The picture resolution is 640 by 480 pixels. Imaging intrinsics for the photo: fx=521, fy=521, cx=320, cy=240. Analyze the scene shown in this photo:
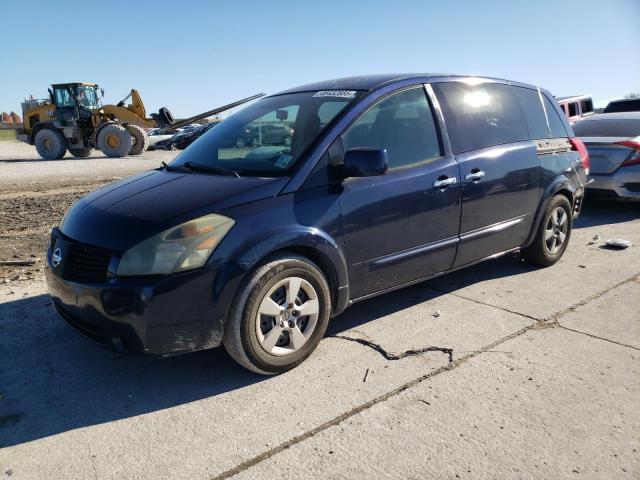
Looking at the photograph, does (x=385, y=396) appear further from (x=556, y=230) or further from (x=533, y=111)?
(x=533, y=111)

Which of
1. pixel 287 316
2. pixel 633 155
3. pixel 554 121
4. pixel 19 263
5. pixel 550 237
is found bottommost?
pixel 550 237

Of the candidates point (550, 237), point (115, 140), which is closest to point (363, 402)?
point (550, 237)

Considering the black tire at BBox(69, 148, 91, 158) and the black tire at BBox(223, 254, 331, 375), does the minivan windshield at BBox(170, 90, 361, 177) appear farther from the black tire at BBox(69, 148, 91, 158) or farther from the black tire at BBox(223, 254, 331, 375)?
the black tire at BBox(69, 148, 91, 158)

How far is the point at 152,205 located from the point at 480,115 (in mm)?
2763

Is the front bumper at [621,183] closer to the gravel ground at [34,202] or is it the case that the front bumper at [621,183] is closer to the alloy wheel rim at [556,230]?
the alloy wheel rim at [556,230]

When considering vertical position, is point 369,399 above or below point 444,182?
below

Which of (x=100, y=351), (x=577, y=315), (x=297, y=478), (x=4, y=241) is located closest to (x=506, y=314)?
(x=577, y=315)

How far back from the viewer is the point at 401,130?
376 cm

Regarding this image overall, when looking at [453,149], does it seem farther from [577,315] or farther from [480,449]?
[480,449]

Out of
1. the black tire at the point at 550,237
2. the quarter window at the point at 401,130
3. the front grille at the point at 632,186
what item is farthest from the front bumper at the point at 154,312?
the front grille at the point at 632,186

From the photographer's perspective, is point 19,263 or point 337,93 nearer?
point 337,93

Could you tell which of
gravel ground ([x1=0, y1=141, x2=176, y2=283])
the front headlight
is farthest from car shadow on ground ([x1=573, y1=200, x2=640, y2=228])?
gravel ground ([x1=0, y1=141, x2=176, y2=283])

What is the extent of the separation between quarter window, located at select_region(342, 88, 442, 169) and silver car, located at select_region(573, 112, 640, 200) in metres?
4.10

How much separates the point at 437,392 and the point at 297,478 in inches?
39.8
